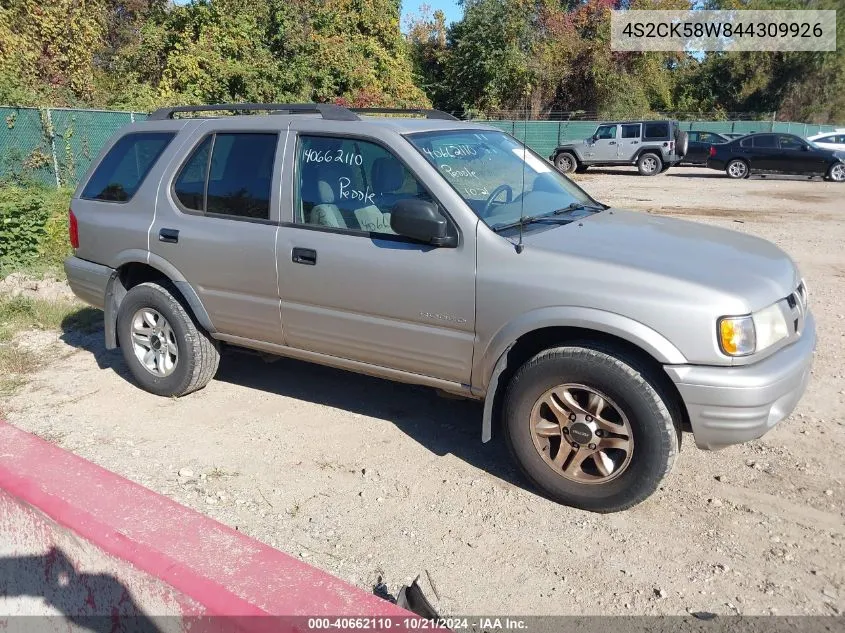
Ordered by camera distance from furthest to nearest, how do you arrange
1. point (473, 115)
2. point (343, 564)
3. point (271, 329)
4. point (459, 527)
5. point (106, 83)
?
point (473, 115), point (106, 83), point (271, 329), point (459, 527), point (343, 564)

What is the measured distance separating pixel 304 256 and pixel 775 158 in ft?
74.1

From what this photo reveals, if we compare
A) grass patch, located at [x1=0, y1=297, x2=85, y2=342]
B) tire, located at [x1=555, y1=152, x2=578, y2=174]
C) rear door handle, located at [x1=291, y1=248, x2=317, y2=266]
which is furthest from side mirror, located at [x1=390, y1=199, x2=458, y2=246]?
tire, located at [x1=555, y1=152, x2=578, y2=174]

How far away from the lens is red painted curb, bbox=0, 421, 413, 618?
2248mm

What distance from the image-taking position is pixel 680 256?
12.1 feet

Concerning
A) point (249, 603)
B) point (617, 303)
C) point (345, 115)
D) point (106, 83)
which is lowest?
point (249, 603)

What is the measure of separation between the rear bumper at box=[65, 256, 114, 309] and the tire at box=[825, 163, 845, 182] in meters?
→ 22.6

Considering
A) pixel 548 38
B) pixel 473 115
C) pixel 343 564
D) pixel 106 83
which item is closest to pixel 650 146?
pixel 473 115

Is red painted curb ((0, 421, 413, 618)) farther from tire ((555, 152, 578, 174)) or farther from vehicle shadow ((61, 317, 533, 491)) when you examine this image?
tire ((555, 152, 578, 174))

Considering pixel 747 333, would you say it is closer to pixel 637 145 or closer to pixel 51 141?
pixel 51 141

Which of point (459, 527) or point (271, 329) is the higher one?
point (271, 329)

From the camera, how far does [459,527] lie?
3.65 m

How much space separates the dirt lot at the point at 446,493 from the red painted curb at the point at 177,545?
87cm

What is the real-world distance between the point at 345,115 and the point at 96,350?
3.36 m

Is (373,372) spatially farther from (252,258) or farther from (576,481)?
(576,481)
